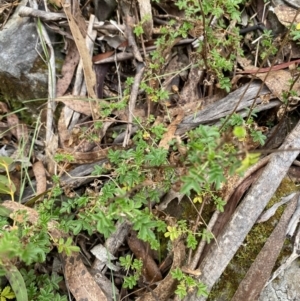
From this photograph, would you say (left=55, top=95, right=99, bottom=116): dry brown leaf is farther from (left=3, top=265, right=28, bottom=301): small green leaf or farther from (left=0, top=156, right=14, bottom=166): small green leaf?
(left=3, top=265, right=28, bottom=301): small green leaf

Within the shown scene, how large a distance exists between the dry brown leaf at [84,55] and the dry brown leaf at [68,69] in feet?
0.34

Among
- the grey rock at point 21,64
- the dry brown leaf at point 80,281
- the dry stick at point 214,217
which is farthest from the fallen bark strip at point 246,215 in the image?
the grey rock at point 21,64

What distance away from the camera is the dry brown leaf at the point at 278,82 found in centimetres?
253

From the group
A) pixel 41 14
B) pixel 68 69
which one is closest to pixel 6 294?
pixel 68 69

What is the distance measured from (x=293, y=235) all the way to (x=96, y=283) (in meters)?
1.06

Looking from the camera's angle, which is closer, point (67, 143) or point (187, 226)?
point (187, 226)

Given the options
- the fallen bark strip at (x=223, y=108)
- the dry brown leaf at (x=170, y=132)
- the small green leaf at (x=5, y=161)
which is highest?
the fallen bark strip at (x=223, y=108)

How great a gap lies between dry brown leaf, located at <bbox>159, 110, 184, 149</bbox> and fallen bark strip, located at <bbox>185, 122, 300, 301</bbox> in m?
0.52

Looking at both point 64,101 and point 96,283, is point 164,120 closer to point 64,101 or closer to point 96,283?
point 64,101

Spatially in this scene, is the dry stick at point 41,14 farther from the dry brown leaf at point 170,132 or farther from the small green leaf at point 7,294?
the small green leaf at point 7,294

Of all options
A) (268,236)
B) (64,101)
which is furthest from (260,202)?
(64,101)

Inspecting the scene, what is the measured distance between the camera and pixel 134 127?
8.71 feet

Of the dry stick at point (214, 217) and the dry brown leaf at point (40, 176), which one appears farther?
the dry brown leaf at point (40, 176)

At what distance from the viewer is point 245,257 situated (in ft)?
7.63
